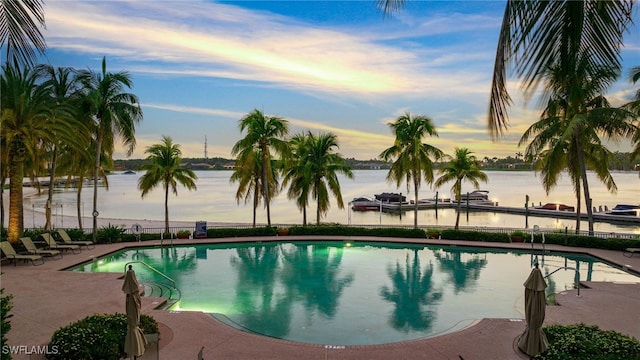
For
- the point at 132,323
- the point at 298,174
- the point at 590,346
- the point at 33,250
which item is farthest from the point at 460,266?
the point at 33,250

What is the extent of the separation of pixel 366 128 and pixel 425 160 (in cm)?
2136

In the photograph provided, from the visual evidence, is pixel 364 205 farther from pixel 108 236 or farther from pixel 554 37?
pixel 554 37

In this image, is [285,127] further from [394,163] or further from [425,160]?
[425,160]

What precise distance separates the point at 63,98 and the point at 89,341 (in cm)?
1756

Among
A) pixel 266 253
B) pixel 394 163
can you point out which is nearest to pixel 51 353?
pixel 266 253

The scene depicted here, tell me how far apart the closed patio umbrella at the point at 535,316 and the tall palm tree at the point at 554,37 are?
18.0 feet

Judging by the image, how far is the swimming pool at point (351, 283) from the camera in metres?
12.0

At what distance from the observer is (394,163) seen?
27797mm

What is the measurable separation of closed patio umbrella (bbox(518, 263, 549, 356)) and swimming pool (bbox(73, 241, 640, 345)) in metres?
3.45

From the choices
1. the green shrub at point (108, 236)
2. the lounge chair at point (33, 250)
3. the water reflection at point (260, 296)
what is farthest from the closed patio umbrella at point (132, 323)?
the green shrub at point (108, 236)

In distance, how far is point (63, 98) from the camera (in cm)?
2167

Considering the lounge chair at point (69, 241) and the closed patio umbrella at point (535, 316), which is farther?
the lounge chair at point (69, 241)

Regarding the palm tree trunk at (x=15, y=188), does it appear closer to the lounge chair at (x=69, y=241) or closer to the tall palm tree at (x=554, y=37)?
the lounge chair at (x=69, y=241)

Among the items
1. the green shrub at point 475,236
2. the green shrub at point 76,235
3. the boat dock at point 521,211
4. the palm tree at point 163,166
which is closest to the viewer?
the green shrub at point 76,235
